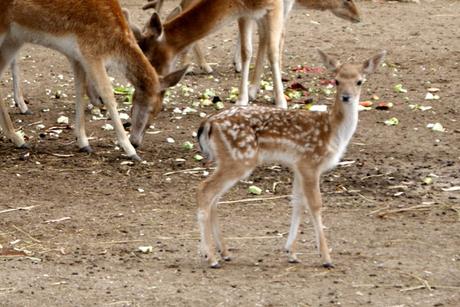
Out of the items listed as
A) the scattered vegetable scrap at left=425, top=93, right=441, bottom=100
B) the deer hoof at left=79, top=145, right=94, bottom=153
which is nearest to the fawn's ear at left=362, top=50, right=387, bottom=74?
→ the deer hoof at left=79, top=145, right=94, bottom=153

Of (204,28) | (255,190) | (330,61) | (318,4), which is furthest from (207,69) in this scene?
(330,61)

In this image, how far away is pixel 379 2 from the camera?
16.2 meters

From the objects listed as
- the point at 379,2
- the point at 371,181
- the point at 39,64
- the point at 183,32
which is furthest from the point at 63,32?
the point at 379,2

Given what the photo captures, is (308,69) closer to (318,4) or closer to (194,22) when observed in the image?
(318,4)

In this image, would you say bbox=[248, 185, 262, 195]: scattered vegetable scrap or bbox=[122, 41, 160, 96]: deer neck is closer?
bbox=[248, 185, 262, 195]: scattered vegetable scrap

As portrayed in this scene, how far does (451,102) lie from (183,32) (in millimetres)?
2503

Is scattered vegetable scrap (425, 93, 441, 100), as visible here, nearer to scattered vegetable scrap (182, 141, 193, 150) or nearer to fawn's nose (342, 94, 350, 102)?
scattered vegetable scrap (182, 141, 193, 150)

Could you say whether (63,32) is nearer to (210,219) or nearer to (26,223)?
(26,223)

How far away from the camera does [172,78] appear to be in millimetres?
9930

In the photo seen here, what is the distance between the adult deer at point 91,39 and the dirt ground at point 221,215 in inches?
15.8

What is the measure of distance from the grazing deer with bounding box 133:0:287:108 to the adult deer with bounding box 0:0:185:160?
35.0 inches

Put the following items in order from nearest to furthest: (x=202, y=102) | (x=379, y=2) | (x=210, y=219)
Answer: (x=210, y=219) < (x=202, y=102) < (x=379, y=2)

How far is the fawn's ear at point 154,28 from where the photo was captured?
10641 mm

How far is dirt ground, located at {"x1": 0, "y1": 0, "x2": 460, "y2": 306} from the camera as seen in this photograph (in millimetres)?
6766
